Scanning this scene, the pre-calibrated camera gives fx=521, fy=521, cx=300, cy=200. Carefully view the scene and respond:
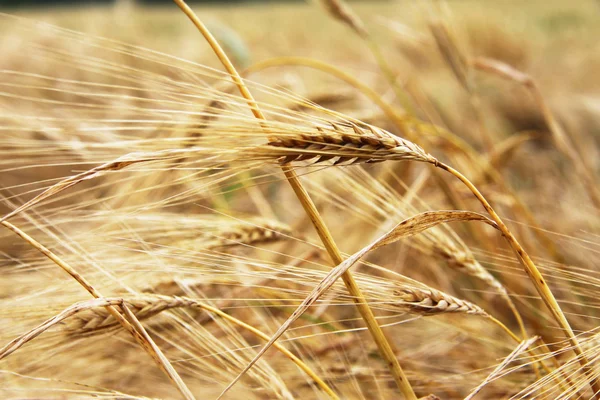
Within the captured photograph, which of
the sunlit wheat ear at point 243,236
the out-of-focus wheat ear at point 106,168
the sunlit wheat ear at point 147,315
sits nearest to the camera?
the out-of-focus wheat ear at point 106,168

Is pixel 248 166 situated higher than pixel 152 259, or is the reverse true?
pixel 248 166

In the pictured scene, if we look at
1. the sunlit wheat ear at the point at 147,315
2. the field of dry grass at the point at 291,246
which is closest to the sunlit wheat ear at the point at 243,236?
the field of dry grass at the point at 291,246

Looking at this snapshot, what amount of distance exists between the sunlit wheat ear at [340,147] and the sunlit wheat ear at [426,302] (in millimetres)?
110

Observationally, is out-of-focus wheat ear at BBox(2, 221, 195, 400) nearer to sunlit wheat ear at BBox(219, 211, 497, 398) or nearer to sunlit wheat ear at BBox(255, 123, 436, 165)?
sunlit wheat ear at BBox(219, 211, 497, 398)

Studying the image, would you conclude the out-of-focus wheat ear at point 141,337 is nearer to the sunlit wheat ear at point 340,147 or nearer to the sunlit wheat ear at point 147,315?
the sunlit wheat ear at point 147,315

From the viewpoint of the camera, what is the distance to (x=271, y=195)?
1.71m

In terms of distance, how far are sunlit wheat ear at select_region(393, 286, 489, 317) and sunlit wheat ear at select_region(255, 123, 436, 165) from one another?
0.36 ft

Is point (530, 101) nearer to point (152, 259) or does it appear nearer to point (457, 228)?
A: point (457, 228)

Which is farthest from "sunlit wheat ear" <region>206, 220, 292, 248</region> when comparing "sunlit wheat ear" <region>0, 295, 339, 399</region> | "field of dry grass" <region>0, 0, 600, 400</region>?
"sunlit wheat ear" <region>0, 295, 339, 399</region>

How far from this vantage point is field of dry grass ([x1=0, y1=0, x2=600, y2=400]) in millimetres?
387

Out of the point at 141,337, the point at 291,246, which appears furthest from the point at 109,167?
the point at 291,246

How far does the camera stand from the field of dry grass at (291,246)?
387 mm

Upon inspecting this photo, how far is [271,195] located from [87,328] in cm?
126

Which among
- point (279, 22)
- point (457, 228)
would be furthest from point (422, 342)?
point (279, 22)
